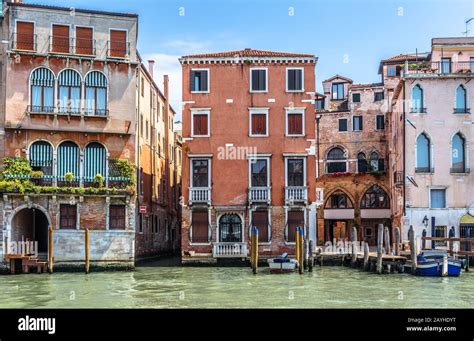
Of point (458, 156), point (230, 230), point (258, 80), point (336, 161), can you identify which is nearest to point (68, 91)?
point (258, 80)

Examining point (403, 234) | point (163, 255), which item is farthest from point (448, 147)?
point (163, 255)

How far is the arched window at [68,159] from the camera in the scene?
1027 inches

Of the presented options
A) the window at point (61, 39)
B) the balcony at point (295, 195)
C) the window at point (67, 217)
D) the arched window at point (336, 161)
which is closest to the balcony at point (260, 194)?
the balcony at point (295, 195)

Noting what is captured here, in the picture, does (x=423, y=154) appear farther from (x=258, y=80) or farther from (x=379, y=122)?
(x=379, y=122)

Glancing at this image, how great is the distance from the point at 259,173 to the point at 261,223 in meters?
2.20

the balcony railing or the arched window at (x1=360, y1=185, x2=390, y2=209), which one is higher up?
Answer: the arched window at (x1=360, y1=185, x2=390, y2=209)

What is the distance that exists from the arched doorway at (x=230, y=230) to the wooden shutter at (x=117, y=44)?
8.28m

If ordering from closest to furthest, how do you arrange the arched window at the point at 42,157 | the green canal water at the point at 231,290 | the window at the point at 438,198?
the green canal water at the point at 231,290 → the arched window at the point at 42,157 → the window at the point at 438,198

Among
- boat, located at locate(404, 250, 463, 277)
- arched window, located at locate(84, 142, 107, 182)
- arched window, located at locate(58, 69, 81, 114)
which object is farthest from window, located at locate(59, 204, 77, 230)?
boat, located at locate(404, 250, 463, 277)

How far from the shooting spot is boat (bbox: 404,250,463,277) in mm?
22344

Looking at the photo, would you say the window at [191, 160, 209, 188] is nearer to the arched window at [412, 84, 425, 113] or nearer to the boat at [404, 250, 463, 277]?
the boat at [404, 250, 463, 277]

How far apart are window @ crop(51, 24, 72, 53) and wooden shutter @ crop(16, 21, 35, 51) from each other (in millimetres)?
807

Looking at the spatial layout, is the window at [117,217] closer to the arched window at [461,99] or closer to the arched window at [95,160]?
the arched window at [95,160]

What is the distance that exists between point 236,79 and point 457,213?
11.7 meters
